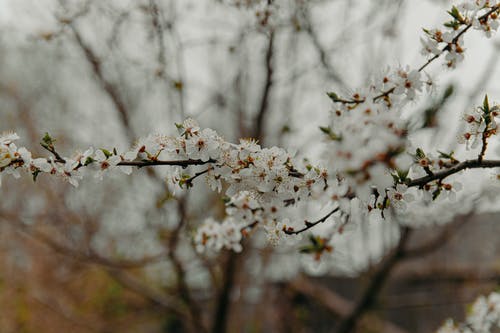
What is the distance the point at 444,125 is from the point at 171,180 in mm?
3049

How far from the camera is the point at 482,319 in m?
2.56

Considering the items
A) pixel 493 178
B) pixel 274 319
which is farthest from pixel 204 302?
pixel 493 178

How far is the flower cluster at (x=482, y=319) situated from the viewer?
253cm

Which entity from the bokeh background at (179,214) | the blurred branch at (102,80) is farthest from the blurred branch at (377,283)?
the blurred branch at (102,80)

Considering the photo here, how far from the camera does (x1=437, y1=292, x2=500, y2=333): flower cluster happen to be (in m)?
2.53

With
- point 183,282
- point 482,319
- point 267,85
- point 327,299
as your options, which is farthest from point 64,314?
point 482,319

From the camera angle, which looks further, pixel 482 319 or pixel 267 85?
pixel 267 85

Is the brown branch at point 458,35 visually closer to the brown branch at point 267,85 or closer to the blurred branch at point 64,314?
the brown branch at point 267,85

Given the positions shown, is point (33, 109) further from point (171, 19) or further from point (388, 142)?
point (388, 142)

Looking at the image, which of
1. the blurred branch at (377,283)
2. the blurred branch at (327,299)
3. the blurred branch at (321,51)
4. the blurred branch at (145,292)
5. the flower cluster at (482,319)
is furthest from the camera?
the blurred branch at (327,299)

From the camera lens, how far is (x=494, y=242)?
5457mm

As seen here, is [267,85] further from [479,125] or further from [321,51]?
[479,125]

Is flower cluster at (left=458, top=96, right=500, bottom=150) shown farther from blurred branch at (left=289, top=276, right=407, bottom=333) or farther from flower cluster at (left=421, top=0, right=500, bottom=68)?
blurred branch at (left=289, top=276, right=407, bottom=333)

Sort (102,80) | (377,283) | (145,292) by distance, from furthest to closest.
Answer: (145,292), (377,283), (102,80)
